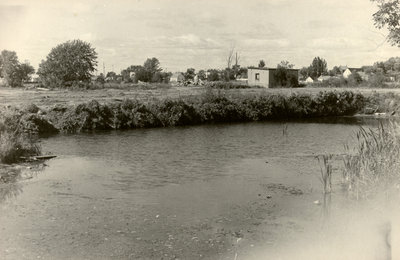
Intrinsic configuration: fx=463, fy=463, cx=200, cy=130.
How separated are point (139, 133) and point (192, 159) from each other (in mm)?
10574

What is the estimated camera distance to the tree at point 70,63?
60.5m

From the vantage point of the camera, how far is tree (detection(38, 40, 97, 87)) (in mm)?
60469

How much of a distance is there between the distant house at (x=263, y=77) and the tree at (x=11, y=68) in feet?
108

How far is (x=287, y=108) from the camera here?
42.8 m

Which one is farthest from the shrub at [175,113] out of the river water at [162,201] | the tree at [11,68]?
the tree at [11,68]

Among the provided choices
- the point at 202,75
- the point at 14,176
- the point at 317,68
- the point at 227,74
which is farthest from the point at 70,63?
the point at 317,68

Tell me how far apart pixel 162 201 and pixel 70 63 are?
51.4 meters

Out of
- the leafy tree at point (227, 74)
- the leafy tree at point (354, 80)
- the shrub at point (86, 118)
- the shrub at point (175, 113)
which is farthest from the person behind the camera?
the leafy tree at point (227, 74)

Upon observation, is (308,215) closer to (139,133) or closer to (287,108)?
(139,133)

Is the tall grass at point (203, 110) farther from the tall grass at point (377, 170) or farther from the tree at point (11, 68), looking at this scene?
the tall grass at point (377, 170)

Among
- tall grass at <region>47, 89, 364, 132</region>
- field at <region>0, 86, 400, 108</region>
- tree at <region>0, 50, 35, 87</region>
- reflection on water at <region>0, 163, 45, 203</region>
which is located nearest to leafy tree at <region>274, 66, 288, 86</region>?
field at <region>0, 86, 400, 108</region>

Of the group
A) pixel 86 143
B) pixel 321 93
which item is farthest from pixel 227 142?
pixel 321 93

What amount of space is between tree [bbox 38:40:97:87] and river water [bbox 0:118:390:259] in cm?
3683

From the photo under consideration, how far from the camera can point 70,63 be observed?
202 ft
